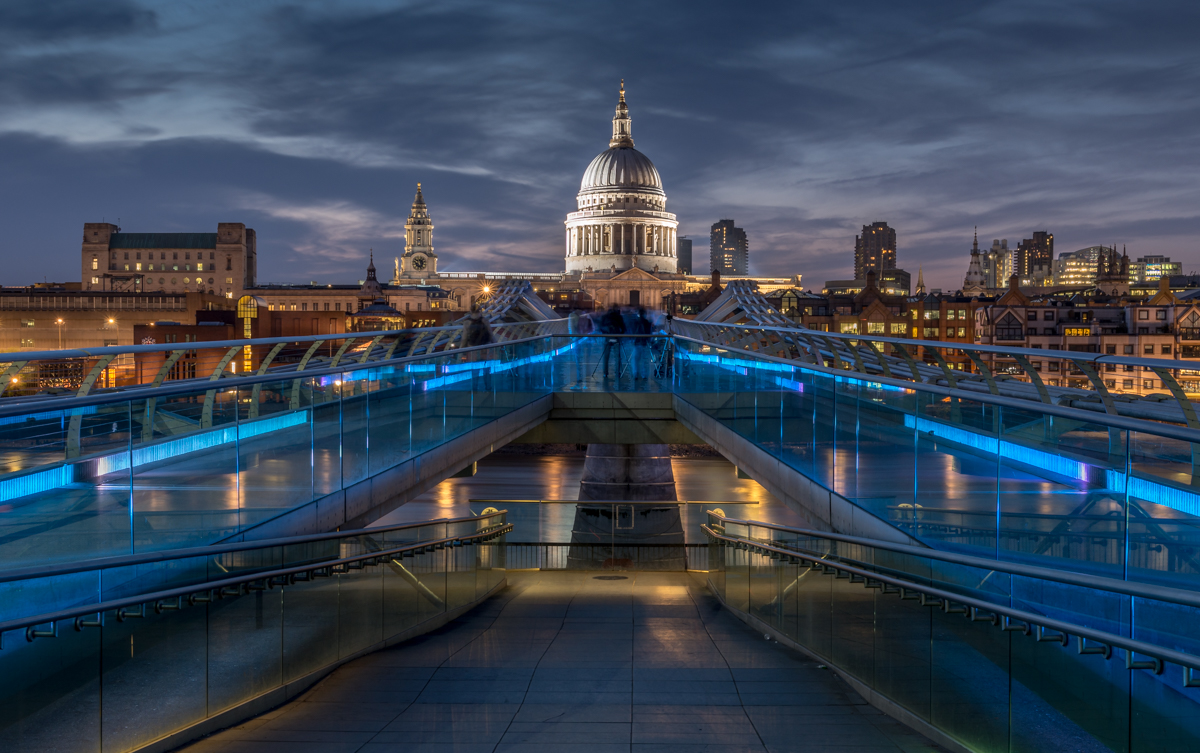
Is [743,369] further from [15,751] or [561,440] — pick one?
[15,751]

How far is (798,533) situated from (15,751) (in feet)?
21.1

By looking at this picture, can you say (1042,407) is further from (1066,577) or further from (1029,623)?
(1029,623)

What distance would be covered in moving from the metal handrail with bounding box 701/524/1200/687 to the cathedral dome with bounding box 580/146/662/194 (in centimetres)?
16218

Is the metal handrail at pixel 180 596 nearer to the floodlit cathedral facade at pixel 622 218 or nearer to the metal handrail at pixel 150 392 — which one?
the metal handrail at pixel 150 392

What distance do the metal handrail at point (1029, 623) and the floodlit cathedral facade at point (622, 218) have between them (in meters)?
157

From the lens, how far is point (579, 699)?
275 inches

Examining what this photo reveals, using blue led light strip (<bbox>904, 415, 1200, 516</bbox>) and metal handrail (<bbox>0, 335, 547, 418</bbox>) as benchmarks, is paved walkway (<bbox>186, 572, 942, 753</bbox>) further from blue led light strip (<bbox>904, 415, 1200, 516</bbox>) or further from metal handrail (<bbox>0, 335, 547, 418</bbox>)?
metal handrail (<bbox>0, 335, 547, 418</bbox>)

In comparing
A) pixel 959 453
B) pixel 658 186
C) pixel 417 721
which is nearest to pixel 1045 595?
pixel 959 453

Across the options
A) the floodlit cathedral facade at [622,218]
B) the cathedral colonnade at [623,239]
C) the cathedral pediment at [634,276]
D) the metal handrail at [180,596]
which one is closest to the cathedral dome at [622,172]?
the floodlit cathedral facade at [622,218]

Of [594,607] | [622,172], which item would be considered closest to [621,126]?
[622,172]

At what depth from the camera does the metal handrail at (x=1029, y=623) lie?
4316 mm

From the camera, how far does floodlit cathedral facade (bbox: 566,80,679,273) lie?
166 meters

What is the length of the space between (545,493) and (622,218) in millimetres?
120125

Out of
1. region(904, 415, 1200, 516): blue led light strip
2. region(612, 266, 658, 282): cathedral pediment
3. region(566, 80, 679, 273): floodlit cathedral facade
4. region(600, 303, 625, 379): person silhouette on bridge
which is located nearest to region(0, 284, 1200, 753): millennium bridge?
region(904, 415, 1200, 516): blue led light strip
